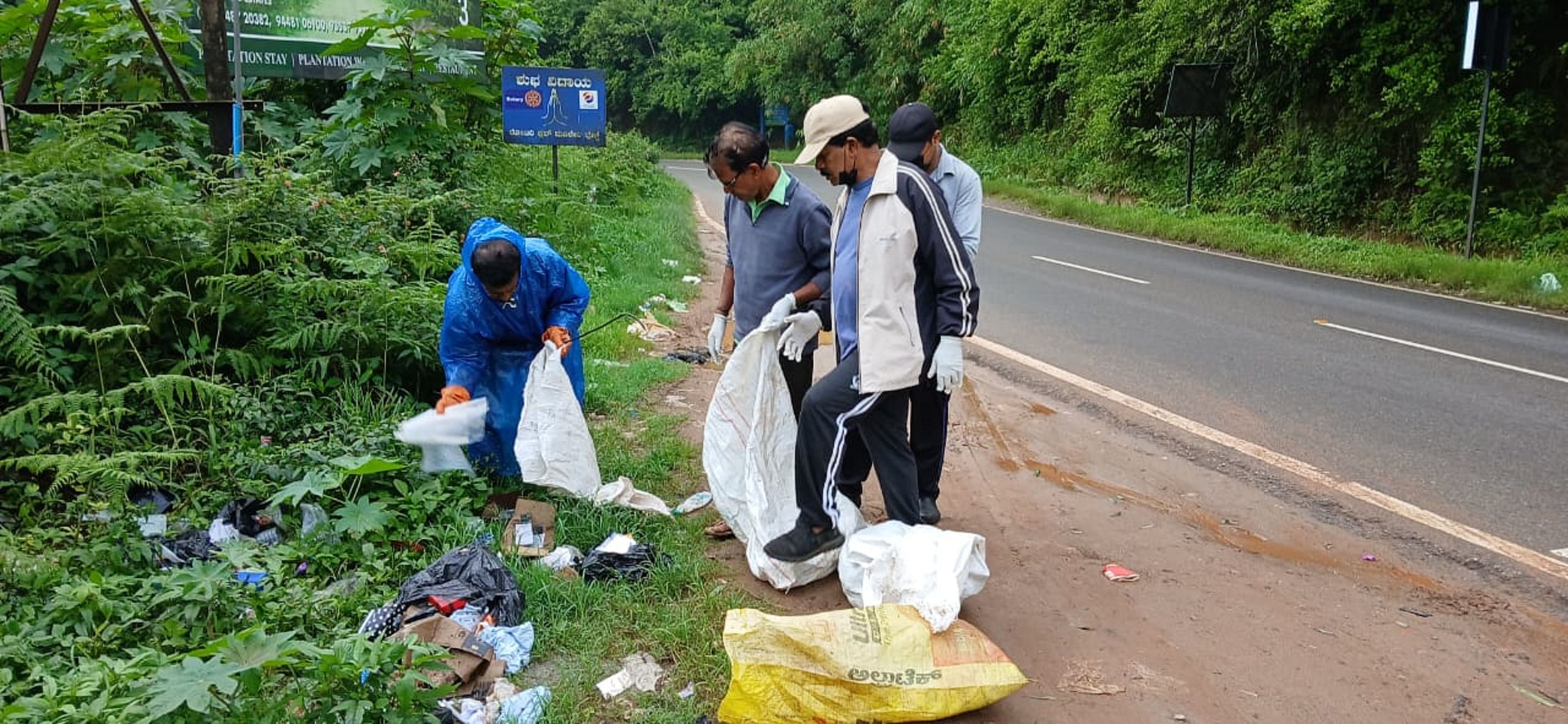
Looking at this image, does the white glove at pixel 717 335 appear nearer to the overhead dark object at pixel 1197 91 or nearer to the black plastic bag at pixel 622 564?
the black plastic bag at pixel 622 564

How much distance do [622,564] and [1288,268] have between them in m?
12.0

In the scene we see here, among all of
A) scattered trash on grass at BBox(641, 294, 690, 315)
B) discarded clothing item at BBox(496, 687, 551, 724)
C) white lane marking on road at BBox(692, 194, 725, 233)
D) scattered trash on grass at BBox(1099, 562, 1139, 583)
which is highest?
white lane marking on road at BBox(692, 194, 725, 233)

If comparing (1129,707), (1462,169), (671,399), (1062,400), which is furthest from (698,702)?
(1462,169)

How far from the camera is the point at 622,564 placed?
155 inches

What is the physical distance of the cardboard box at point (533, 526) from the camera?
13.4 feet

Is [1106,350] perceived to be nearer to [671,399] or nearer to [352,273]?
[671,399]

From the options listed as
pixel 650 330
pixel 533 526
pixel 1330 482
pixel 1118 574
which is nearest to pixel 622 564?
pixel 533 526

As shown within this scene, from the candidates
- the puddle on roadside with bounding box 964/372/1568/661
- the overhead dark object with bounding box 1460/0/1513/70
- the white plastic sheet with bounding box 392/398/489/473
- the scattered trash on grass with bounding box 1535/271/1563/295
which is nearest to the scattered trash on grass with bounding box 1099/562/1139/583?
the puddle on roadside with bounding box 964/372/1568/661

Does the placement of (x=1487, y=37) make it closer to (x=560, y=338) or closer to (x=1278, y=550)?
(x=1278, y=550)

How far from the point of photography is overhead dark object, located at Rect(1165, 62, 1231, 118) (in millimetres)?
18188

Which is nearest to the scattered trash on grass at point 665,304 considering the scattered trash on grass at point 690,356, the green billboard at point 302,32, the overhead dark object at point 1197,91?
the scattered trash on grass at point 690,356

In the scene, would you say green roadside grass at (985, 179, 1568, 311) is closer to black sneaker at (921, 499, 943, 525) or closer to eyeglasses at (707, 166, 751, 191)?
black sneaker at (921, 499, 943, 525)

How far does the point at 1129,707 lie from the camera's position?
124 inches

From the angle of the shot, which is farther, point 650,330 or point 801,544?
point 650,330
